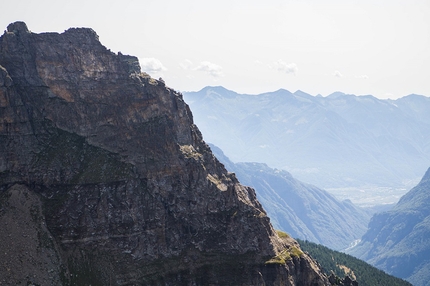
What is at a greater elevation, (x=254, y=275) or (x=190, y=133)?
(x=190, y=133)

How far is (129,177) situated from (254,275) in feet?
174

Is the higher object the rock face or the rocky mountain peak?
the rocky mountain peak

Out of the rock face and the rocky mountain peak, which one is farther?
the rocky mountain peak

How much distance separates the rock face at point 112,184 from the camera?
501 ft

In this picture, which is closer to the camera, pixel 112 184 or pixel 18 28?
pixel 112 184

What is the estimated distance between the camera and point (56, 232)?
150875 mm

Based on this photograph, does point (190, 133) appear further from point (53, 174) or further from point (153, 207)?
point (53, 174)

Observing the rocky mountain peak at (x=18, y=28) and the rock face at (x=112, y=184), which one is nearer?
the rock face at (x=112, y=184)

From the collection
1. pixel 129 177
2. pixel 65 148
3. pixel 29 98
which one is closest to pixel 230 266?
pixel 129 177

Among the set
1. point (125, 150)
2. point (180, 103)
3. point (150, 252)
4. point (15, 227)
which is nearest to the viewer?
point (15, 227)

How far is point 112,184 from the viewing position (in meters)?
164

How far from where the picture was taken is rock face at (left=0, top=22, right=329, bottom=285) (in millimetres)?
Answer: 152625

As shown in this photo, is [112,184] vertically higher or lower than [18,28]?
lower

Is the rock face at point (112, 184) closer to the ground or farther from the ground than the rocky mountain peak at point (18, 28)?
closer to the ground
